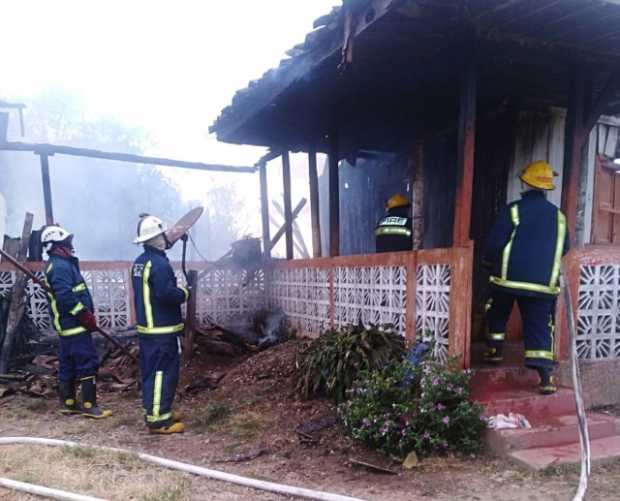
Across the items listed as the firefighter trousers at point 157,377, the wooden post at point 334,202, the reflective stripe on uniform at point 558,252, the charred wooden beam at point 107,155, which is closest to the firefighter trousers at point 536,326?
the reflective stripe on uniform at point 558,252

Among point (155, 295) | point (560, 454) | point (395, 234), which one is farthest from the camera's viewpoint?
point (395, 234)

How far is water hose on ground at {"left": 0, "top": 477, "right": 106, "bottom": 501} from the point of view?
3066 mm

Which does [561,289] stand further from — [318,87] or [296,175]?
[296,175]

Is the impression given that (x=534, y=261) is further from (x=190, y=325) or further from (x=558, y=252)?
(x=190, y=325)

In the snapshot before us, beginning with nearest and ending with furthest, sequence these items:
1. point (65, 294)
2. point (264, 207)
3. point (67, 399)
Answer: point (65, 294), point (67, 399), point (264, 207)

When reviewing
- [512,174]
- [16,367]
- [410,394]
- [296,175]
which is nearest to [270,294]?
[16,367]

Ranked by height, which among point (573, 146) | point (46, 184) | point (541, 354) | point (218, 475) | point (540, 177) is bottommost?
point (218, 475)

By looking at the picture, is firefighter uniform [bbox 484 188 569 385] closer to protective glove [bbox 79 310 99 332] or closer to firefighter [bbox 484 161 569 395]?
firefighter [bbox 484 161 569 395]

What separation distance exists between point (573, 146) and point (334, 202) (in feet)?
10.3

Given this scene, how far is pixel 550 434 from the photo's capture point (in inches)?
155

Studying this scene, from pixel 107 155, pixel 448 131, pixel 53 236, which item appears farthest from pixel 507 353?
pixel 107 155

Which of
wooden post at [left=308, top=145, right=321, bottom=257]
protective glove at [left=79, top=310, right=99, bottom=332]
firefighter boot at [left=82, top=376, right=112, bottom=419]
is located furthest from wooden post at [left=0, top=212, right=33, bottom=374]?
wooden post at [left=308, top=145, right=321, bottom=257]

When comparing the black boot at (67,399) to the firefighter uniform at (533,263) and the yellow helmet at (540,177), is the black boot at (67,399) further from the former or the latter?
the yellow helmet at (540,177)

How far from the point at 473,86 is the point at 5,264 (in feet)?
24.5
